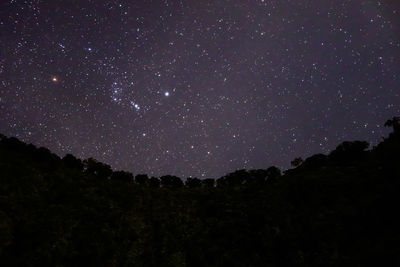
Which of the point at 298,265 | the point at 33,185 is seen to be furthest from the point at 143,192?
the point at 298,265

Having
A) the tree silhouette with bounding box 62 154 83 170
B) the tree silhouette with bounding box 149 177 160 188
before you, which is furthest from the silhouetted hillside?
the tree silhouette with bounding box 149 177 160 188

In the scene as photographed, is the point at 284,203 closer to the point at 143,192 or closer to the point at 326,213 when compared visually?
the point at 326,213

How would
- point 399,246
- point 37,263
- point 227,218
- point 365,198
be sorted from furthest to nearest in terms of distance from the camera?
point 227,218
point 365,198
point 37,263
point 399,246

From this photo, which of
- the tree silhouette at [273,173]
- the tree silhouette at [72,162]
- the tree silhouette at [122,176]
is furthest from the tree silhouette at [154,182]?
the tree silhouette at [273,173]

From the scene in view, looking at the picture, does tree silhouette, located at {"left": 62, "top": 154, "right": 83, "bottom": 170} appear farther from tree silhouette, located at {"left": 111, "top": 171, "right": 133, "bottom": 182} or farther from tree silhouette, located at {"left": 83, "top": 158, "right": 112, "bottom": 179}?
tree silhouette, located at {"left": 111, "top": 171, "right": 133, "bottom": 182}

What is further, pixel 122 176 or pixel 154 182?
pixel 154 182

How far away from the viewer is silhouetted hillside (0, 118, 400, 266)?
1487 cm

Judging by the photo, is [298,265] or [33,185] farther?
[33,185]

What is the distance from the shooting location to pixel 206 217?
2128 centimetres

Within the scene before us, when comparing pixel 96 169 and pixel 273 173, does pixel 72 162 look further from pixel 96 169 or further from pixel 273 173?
pixel 273 173

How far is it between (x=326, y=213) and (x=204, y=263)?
7239mm

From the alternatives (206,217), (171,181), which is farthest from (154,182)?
(206,217)

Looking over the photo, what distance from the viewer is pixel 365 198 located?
58.1 feet

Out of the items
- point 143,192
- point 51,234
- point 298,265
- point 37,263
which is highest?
point 143,192
